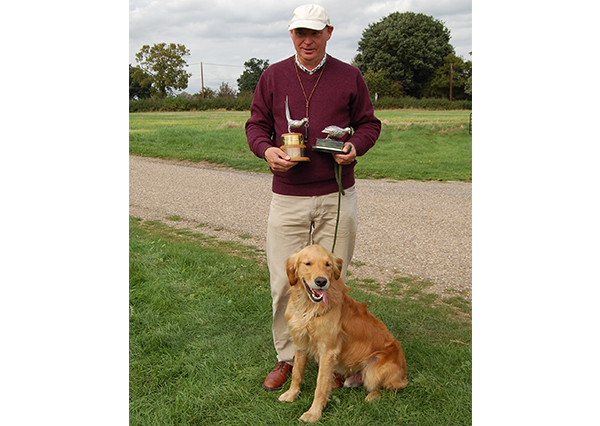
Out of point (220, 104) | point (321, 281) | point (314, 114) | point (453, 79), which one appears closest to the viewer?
point (321, 281)

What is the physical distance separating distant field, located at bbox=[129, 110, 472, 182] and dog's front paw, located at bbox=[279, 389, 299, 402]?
1085cm

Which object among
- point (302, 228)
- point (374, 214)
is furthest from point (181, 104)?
point (302, 228)

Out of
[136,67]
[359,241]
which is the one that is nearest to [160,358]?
[359,241]

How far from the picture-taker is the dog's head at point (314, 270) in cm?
280

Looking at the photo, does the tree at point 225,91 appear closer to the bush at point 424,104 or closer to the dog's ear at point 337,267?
the bush at point 424,104

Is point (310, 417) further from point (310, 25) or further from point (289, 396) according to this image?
point (310, 25)

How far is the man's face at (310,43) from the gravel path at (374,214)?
138 inches

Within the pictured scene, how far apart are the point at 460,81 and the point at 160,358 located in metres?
40.4

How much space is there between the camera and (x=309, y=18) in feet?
9.38

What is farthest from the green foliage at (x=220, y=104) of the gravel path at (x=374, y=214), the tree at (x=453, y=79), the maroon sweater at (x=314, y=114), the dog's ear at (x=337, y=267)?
the dog's ear at (x=337, y=267)

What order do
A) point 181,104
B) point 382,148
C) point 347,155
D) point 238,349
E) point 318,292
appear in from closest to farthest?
point 318,292
point 347,155
point 238,349
point 382,148
point 181,104

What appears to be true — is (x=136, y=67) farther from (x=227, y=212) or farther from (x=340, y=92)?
(x=340, y=92)

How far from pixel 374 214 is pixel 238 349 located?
6.03 meters

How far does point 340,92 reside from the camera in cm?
311
